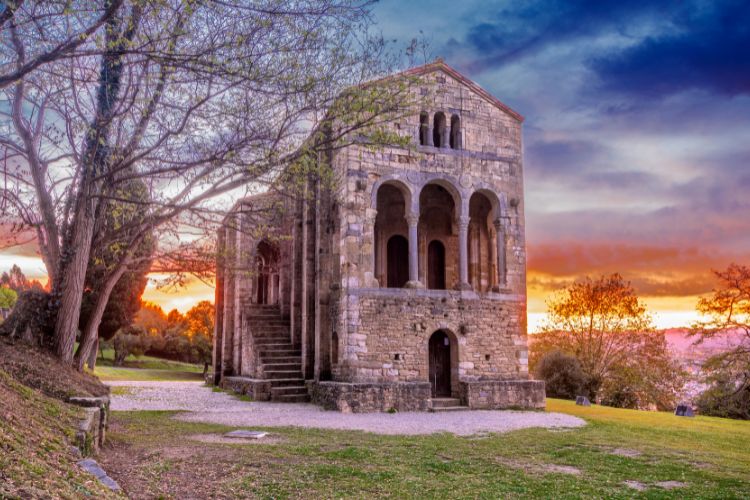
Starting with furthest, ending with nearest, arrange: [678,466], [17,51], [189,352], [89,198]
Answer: [189,352], [89,198], [678,466], [17,51]

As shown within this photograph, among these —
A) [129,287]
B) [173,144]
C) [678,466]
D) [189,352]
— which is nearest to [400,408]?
[678,466]

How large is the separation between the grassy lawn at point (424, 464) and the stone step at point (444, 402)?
5.30 metres

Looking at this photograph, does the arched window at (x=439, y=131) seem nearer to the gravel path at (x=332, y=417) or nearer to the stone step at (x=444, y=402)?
the stone step at (x=444, y=402)

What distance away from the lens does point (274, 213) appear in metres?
12.4

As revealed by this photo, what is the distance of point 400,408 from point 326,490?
1017 centimetres

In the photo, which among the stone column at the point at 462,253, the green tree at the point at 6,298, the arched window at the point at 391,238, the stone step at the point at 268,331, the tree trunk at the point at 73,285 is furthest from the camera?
the green tree at the point at 6,298

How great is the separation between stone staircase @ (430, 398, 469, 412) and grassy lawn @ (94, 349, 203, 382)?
20034mm

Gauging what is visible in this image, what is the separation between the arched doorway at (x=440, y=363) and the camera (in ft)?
63.5

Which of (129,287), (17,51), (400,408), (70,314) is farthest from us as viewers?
(129,287)

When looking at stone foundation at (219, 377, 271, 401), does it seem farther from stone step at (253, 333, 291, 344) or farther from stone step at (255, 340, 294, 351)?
stone step at (253, 333, 291, 344)

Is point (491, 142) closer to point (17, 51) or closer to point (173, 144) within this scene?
point (173, 144)

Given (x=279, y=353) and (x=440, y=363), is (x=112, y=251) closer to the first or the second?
(x=279, y=353)

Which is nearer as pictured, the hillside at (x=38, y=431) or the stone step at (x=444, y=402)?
the hillside at (x=38, y=431)

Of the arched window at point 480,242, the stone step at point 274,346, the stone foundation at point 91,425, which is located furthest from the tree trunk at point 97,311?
the arched window at point 480,242
